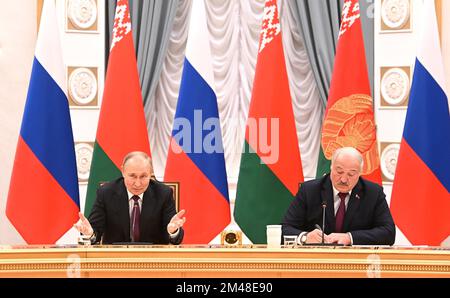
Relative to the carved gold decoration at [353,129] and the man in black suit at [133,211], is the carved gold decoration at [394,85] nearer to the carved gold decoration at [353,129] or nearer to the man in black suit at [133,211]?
the carved gold decoration at [353,129]

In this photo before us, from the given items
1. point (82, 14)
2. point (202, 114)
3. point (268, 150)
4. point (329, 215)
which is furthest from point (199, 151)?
point (82, 14)

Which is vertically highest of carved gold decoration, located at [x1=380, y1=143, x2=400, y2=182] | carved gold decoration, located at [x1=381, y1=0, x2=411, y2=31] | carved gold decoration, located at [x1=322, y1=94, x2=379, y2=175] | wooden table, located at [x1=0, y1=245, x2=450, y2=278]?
carved gold decoration, located at [x1=381, y1=0, x2=411, y2=31]

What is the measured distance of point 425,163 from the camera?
6.11 meters

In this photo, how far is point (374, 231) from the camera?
454 centimetres

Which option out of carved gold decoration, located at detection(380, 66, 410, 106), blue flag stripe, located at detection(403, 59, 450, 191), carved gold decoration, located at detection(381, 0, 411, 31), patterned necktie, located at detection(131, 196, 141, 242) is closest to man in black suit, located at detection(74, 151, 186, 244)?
patterned necktie, located at detection(131, 196, 141, 242)

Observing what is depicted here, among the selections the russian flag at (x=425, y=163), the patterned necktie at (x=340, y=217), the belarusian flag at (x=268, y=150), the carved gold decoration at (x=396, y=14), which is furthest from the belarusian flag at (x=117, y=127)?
the carved gold decoration at (x=396, y=14)

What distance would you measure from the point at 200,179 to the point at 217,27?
2.22m

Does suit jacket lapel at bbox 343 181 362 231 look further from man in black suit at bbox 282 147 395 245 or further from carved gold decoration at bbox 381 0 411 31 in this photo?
carved gold decoration at bbox 381 0 411 31

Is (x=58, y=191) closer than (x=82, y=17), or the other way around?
(x=58, y=191)

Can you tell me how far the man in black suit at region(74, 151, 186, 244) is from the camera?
4660 millimetres

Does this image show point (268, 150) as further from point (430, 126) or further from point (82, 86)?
point (82, 86)

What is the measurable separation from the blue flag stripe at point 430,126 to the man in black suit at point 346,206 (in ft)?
4.86
